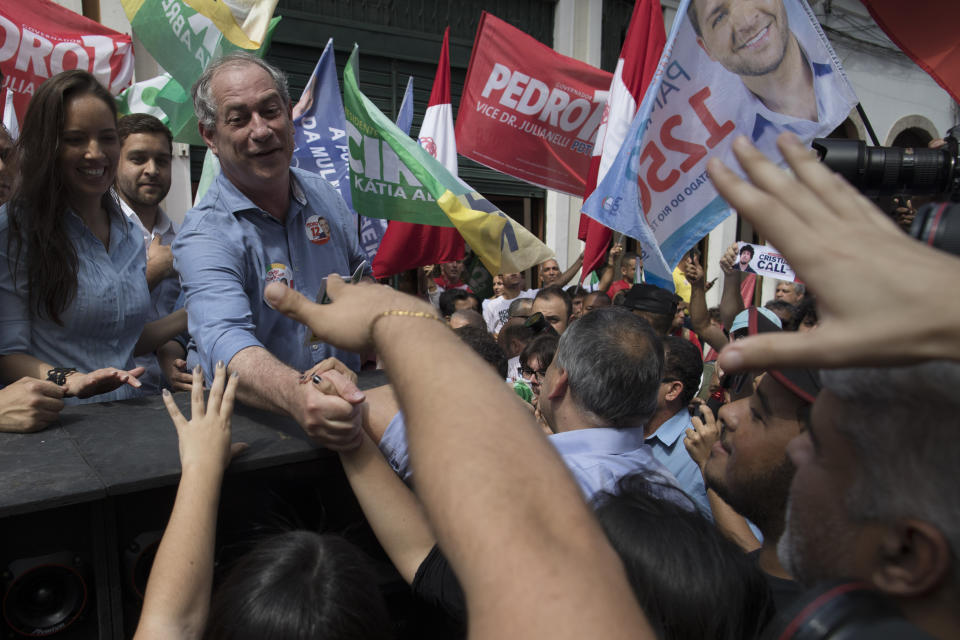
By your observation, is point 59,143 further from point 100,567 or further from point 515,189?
point 515,189

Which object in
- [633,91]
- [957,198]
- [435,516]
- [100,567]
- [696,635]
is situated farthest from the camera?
[633,91]

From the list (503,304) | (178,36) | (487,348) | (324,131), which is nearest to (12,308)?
(487,348)

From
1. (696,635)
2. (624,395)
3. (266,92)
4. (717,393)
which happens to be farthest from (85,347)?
(717,393)

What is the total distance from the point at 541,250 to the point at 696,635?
9.10 feet

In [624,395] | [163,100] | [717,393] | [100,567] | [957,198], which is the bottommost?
[717,393]

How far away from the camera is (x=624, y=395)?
2092 mm

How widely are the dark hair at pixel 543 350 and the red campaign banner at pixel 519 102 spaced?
192 centimetres

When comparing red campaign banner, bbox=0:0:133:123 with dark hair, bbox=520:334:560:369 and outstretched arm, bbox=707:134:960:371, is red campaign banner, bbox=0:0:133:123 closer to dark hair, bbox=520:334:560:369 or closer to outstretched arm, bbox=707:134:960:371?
dark hair, bbox=520:334:560:369

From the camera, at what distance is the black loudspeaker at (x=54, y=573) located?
1.33 meters

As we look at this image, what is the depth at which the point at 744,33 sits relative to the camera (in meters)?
3.17

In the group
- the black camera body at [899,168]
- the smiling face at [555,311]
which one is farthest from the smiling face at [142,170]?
the black camera body at [899,168]

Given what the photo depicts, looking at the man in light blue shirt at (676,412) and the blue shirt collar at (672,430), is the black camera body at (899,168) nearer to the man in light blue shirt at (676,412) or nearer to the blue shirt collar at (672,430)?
the man in light blue shirt at (676,412)

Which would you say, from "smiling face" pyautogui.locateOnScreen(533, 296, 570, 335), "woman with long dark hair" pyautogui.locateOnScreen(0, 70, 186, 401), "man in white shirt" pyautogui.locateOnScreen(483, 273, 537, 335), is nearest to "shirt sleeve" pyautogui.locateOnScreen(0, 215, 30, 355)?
"woman with long dark hair" pyautogui.locateOnScreen(0, 70, 186, 401)

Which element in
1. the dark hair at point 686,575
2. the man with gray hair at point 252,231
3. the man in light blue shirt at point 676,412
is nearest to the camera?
the dark hair at point 686,575
